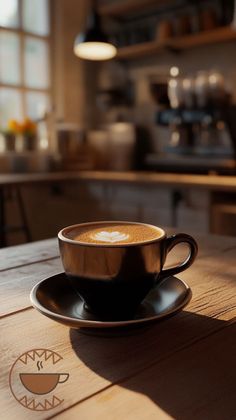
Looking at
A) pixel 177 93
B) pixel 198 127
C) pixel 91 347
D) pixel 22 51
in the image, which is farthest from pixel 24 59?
pixel 91 347

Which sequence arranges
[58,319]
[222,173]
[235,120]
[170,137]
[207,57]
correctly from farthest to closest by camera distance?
[170,137] → [207,57] → [222,173] → [235,120] → [58,319]

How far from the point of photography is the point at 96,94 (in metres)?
4.01

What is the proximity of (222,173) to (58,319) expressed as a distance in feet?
8.04

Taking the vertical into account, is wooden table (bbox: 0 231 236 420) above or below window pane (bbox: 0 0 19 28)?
below

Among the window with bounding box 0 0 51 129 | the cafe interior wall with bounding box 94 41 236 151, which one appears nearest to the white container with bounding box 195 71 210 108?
the cafe interior wall with bounding box 94 41 236 151

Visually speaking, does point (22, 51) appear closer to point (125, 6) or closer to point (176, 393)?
point (125, 6)

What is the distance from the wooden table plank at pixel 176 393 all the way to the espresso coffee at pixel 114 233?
15 centimetres

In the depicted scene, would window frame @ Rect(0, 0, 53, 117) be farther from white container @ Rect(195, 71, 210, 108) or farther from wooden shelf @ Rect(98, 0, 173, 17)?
white container @ Rect(195, 71, 210, 108)

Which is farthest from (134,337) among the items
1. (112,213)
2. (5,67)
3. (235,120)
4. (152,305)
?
(5,67)

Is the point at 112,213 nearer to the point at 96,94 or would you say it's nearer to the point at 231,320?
the point at 96,94

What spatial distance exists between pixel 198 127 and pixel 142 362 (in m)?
2.80

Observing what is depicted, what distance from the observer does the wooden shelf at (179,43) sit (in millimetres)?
3007

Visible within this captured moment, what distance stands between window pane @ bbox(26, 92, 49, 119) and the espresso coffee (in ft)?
10.6

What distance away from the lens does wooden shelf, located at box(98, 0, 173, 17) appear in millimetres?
3432
